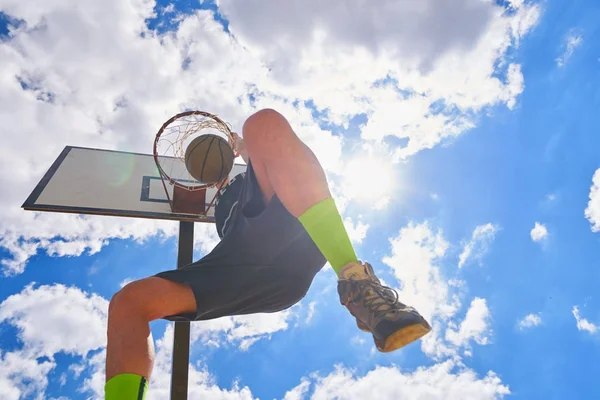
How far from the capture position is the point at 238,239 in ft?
6.39

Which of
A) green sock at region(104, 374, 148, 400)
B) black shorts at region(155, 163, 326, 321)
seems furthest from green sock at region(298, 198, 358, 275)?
green sock at region(104, 374, 148, 400)

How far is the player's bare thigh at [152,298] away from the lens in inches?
64.7

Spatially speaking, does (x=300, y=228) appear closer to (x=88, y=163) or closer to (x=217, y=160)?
(x=217, y=160)

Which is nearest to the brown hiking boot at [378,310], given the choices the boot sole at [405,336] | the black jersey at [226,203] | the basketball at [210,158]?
the boot sole at [405,336]

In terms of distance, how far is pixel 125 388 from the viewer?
1466 millimetres

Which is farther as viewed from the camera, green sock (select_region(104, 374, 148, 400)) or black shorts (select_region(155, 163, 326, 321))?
black shorts (select_region(155, 163, 326, 321))

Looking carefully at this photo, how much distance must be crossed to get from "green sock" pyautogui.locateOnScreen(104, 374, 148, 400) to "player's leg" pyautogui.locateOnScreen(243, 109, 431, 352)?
0.71m

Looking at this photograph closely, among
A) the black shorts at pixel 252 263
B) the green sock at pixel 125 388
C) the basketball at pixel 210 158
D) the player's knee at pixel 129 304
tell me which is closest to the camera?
the green sock at pixel 125 388

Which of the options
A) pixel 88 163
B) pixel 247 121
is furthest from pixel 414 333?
pixel 88 163

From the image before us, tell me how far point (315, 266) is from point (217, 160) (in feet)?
5.85

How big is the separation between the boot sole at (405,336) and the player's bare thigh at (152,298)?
0.80m

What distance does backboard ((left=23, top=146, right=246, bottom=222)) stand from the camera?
422 cm

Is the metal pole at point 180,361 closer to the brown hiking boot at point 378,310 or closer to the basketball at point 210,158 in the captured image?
the basketball at point 210,158

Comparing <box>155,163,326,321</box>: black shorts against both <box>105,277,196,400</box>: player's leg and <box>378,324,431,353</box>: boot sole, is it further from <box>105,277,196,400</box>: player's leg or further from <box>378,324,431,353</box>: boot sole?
<box>378,324,431,353</box>: boot sole
